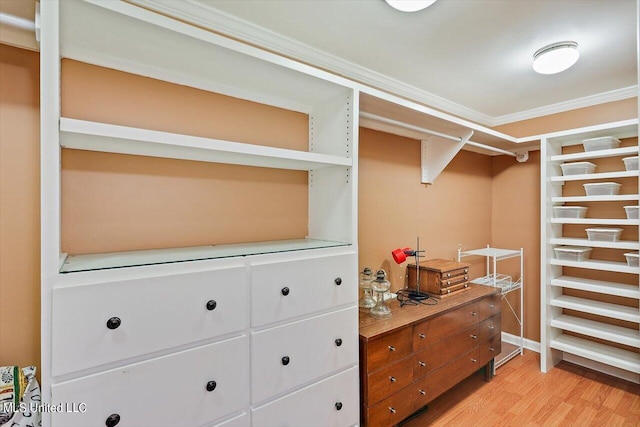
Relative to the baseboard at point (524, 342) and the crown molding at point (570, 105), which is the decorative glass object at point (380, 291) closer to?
the baseboard at point (524, 342)

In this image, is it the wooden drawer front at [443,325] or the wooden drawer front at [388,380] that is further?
the wooden drawer front at [443,325]

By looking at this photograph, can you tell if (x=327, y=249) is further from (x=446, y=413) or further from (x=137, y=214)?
(x=446, y=413)

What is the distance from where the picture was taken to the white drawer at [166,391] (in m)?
0.94

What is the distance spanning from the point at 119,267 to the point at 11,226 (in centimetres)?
57

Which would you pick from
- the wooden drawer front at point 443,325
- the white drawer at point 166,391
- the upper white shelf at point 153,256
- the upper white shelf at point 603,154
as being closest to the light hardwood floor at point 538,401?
the wooden drawer front at point 443,325

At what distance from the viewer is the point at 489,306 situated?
7.88 feet

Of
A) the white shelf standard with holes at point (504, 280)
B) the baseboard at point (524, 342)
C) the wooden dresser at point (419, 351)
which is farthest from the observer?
the baseboard at point (524, 342)

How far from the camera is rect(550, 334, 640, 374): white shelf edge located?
7.57ft

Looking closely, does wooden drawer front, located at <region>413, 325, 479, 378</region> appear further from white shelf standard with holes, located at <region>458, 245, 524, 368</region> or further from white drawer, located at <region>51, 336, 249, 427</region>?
white drawer, located at <region>51, 336, 249, 427</region>

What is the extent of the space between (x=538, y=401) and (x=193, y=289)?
8.27 ft

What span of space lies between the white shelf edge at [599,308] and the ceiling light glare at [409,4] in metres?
2.54

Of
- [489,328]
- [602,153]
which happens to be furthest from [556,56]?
[489,328]

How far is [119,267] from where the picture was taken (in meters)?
1.01

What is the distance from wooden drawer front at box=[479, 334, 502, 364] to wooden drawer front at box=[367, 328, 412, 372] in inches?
35.7
